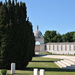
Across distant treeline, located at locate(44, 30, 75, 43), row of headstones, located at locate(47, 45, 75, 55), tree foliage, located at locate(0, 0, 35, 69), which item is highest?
distant treeline, located at locate(44, 30, 75, 43)

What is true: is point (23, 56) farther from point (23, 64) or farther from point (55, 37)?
point (55, 37)

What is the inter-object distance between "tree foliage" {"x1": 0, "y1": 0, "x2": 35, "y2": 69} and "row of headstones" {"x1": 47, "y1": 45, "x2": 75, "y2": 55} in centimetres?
4727

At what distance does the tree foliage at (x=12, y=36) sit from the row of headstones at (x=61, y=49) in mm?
47268

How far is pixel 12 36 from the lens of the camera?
13523 millimetres

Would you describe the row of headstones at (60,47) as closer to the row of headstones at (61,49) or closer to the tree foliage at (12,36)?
the row of headstones at (61,49)

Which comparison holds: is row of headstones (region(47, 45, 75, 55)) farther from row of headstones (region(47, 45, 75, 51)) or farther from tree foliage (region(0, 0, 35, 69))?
tree foliage (region(0, 0, 35, 69))

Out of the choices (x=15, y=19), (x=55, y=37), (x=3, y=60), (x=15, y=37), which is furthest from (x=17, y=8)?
(x=55, y=37)

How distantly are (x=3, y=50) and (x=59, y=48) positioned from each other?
50212mm

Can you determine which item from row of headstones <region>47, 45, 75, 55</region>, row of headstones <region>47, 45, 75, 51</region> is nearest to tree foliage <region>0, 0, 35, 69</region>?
row of headstones <region>47, 45, 75, 55</region>

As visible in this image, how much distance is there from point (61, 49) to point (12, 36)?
4951cm

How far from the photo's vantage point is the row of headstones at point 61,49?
59.5 metres

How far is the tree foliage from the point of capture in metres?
13.2

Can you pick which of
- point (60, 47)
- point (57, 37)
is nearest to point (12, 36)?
point (60, 47)

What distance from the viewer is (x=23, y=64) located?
13.9 metres
